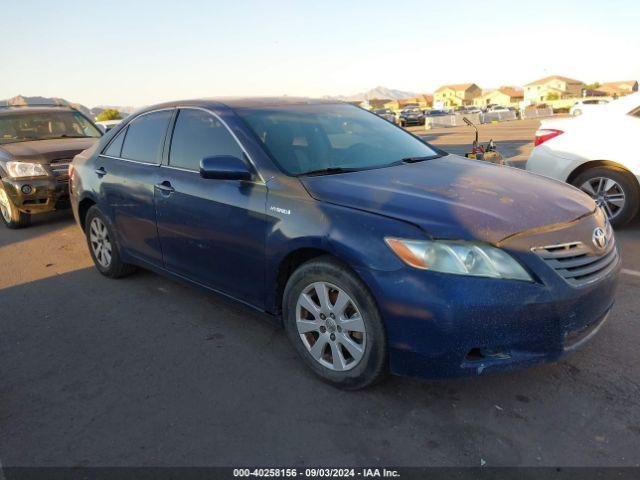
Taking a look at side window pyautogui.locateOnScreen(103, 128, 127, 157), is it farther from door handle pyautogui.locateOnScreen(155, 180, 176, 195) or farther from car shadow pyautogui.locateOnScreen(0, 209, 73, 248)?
car shadow pyautogui.locateOnScreen(0, 209, 73, 248)

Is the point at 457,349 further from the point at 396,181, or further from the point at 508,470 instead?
the point at 396,181

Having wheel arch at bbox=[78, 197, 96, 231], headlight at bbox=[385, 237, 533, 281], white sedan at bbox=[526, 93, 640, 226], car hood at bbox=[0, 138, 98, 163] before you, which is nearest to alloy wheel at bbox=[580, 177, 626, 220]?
white sedan at bbox=[526, 93, 640, 226]

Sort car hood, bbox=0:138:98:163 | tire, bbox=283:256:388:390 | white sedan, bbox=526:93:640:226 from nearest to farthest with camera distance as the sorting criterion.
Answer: tire, bbox=283:256:388:390 → white sedan, bbox=526:93:640:226 → car hood, bbox=0:138:98:163

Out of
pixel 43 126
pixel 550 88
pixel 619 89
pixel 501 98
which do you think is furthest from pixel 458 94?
pixel 43 126

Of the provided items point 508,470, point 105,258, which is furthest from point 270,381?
point 105,258

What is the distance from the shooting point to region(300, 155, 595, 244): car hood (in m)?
2.54

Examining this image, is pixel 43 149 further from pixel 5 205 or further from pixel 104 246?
pixel 104 246

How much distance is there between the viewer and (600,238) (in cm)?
282

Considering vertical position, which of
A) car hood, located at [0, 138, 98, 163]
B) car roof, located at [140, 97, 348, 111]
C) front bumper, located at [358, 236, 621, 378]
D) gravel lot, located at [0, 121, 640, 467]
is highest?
car roof, located at [140, 97, 348, 111]

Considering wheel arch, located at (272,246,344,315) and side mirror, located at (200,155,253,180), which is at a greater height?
side mirror, located at (200,155,253,180)

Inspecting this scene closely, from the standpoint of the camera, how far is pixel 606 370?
2936mm

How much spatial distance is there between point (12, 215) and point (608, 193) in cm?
768

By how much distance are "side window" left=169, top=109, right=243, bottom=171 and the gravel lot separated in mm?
1207

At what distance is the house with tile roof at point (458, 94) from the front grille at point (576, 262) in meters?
159
